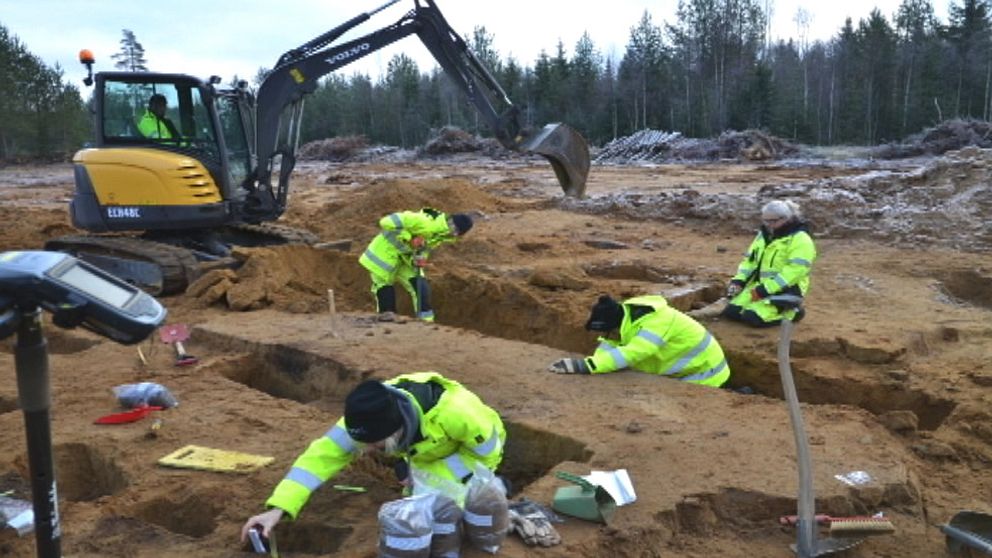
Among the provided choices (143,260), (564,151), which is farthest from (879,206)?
(143,260)

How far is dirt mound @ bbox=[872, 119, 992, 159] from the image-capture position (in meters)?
26.8

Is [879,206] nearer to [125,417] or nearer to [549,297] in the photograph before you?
[549,297]

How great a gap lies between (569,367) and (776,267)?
2.89 m

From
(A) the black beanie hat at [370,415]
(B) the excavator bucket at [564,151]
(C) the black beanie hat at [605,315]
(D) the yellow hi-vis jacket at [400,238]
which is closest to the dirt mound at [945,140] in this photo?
(B) the excavator bucket at [564,151]

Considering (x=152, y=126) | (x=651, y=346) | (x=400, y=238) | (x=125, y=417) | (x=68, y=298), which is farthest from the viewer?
(x=152, y=126)

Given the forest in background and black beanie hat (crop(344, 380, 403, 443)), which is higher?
the forest in background

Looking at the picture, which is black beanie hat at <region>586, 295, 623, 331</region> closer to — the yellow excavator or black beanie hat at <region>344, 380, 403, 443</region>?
black beanie hat at <region>344, 380, 403, 443</region>

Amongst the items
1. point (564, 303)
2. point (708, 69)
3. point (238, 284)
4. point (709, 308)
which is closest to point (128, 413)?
point (238, 284)

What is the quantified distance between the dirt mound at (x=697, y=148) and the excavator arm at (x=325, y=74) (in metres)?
20.2

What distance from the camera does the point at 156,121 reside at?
10.2 m

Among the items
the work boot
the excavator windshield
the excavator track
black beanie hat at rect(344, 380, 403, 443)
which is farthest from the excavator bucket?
black beanie hat at rect(344, 380, 403, 443)

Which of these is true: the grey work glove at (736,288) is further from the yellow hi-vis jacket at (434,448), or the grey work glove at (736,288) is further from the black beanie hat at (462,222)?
the yellow hi-vis jacket at (434,448)

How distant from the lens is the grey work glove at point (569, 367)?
6480 mm

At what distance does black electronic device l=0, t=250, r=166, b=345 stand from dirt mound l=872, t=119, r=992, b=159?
2923 cm
